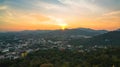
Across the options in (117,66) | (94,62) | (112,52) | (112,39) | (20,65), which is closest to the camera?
(117,66)

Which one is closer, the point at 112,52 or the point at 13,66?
the point at 13,66

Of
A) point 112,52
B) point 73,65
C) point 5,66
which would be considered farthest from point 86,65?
point 5,66

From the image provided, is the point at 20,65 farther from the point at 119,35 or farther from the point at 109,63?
the point at 119,35

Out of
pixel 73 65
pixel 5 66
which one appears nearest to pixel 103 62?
pixel 73 65

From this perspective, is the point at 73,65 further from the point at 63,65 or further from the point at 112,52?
the point at 112,52

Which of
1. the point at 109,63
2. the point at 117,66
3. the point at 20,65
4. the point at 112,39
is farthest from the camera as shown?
the point at 112,39

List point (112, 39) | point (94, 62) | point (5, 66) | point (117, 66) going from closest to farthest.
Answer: point (117, 66) → point (94, 62) → point (5, 66) → point (112, 39)

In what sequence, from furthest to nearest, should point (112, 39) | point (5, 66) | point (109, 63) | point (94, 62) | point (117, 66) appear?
point (112, 39)
point (5, 66)
point (94, 62)
point (109, 63)
point (117, 66)

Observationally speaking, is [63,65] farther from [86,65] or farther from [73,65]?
[86,65]

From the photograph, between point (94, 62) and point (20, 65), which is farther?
point (20, 65)
